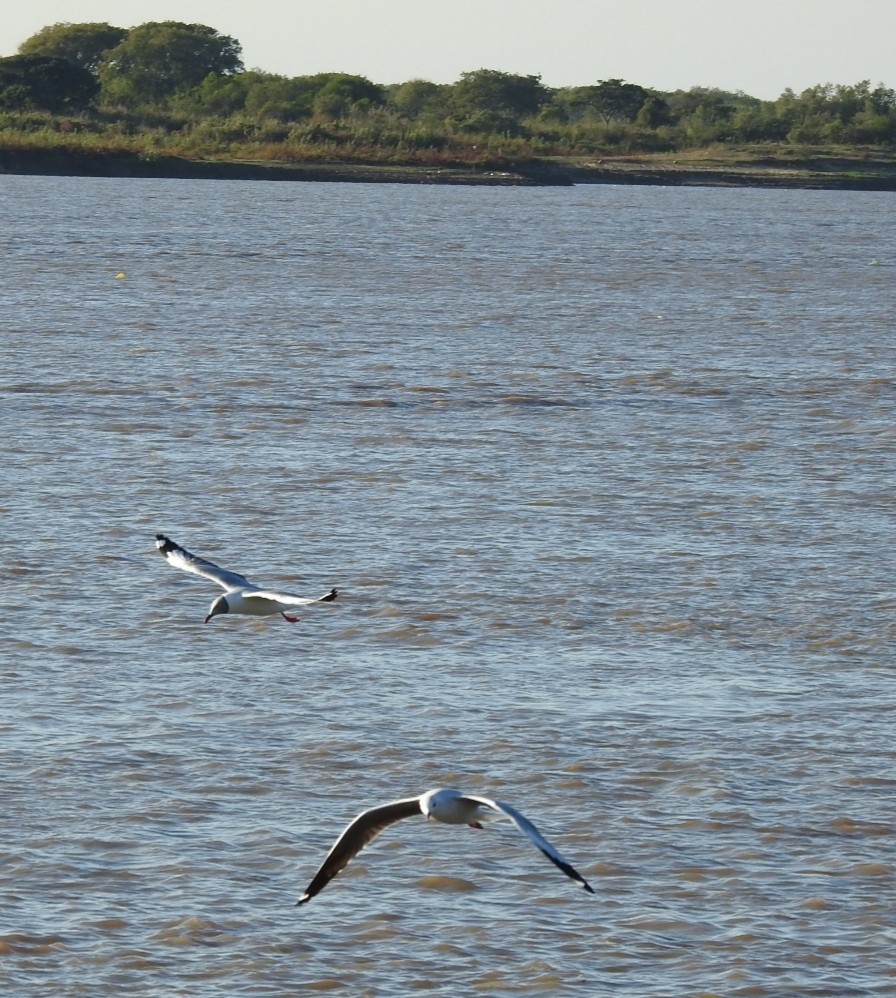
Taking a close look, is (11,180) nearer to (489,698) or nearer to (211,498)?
(211,498)

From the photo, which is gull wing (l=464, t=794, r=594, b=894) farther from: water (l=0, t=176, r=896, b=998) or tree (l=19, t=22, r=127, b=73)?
tree (l=19, t=22, r=127, b=73)

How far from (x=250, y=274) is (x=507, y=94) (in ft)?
305

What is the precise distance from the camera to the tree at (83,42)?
12656 centimetres

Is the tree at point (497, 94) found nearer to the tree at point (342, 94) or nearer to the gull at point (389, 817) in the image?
the tree at point (342, 94)

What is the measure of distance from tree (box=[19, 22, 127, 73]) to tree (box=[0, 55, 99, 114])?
2841 centimetres

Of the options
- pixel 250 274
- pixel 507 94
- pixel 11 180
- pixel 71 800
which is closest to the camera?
pixel 71 800

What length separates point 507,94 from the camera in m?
129

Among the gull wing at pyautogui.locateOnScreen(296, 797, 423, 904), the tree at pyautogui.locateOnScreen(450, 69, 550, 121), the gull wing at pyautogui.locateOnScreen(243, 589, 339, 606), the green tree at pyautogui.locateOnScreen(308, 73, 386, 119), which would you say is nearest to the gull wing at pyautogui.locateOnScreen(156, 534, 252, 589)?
the gull wing at pyautogui.locateOnScreen(243, 589, 339, 606)

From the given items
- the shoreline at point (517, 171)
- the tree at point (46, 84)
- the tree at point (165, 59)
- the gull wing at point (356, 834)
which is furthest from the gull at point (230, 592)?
the tree at point (165, 59)

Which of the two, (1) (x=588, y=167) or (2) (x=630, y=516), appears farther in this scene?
(1) (x=588, y=167)

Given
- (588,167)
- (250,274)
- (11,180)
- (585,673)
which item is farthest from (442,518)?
(588,167)

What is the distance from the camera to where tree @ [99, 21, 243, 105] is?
396 feet

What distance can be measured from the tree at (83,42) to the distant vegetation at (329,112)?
0.09m

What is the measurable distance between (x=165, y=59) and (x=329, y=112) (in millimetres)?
17602
